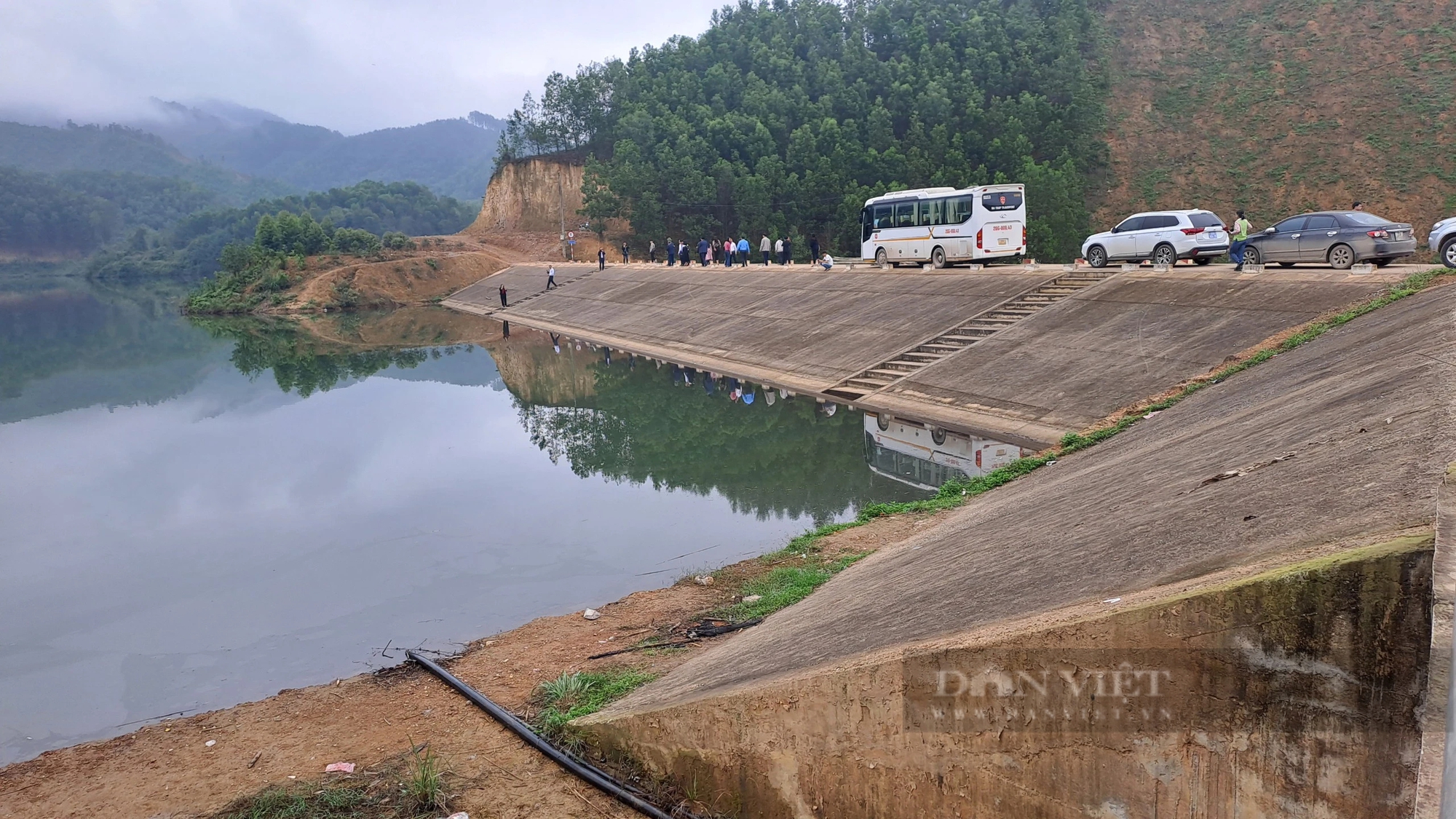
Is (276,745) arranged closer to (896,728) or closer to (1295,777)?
(896,728)

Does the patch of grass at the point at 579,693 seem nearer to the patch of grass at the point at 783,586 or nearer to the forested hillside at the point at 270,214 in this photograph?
the patch of grass at the point at 783,586

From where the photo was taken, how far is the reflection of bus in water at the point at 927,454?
18906mm

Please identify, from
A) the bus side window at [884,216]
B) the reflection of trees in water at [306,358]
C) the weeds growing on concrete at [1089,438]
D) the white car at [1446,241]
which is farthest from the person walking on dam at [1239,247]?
the reflection of trees in water at [306,358]

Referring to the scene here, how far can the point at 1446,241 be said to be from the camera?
17.9 meters

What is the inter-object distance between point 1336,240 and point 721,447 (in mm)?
14450

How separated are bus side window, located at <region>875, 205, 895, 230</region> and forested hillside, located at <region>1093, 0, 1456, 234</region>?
27.3m

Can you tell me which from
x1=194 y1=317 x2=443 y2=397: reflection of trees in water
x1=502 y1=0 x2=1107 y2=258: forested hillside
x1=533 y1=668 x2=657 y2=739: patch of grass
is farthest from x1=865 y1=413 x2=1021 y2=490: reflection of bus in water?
x1=502 y1=0 x2=1107 y2=258: forested hillside

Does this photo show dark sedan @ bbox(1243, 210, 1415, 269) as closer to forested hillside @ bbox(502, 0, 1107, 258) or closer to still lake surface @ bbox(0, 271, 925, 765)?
still lake surface @ bbox(0, 271, 925, 765)

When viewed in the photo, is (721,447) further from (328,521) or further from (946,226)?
(946,226)

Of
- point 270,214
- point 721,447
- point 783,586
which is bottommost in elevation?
point 721,447

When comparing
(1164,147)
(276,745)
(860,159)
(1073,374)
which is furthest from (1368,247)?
(1164,147)

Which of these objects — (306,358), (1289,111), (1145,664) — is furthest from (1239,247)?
(1289,111)

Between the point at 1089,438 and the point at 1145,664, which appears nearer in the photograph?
the point at 1145,664

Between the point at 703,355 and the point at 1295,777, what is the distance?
32280 mm
